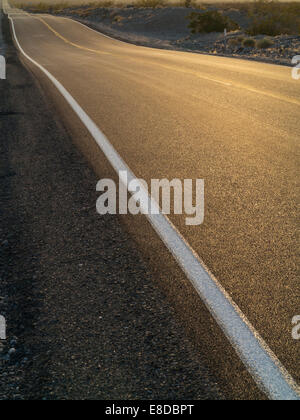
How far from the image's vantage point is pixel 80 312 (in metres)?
3.17

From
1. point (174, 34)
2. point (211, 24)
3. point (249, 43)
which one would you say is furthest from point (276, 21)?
point (249, 43)

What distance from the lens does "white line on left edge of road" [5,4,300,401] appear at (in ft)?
8.26

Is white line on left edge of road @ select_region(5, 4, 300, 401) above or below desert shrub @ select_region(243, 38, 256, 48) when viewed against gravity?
below

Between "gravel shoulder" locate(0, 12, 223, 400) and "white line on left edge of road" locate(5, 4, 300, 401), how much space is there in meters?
0.24

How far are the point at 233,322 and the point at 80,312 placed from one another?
925mm

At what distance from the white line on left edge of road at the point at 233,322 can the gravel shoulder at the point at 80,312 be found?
241 millimetres

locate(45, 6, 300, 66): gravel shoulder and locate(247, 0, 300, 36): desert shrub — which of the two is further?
locate(247, 0, 300, 36): desert shrub

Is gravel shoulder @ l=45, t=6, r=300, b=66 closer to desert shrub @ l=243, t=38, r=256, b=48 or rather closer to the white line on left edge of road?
desert shrub @ l=243, t=38, r=256, b=48

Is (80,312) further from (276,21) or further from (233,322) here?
(276,21)

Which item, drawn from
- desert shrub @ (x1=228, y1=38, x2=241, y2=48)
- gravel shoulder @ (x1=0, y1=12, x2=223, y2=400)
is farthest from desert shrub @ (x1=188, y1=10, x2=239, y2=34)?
gravel shoulder @ (x1=0, y1=12, x2=223, y2=400)

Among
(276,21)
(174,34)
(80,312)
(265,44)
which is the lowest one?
(80,312)

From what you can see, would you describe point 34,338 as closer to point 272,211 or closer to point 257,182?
point 272,211

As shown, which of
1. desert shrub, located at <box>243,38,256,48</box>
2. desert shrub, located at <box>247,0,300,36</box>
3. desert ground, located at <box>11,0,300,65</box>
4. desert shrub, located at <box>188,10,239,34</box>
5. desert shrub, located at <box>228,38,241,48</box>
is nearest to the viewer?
desert ground, located at <box>11,0,300,65</box>
